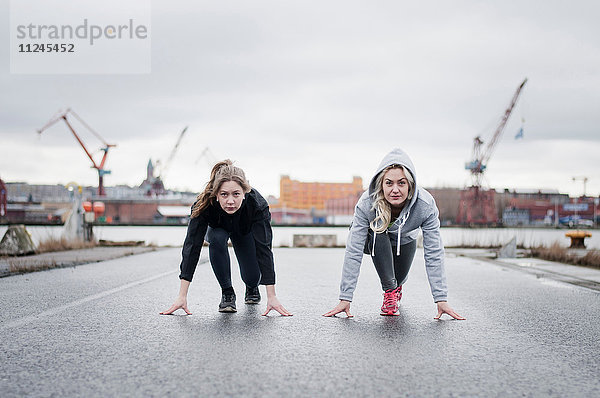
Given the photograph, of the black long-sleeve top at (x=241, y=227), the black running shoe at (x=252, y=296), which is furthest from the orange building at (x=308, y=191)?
the black long-sleeve top at (x=241, y=227)

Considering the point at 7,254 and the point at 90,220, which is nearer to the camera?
the point at 7,254

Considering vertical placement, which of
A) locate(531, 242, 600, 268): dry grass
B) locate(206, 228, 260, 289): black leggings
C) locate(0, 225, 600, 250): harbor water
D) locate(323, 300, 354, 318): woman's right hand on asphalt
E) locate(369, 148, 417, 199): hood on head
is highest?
locate(369, 148, 417, 199): hood on head

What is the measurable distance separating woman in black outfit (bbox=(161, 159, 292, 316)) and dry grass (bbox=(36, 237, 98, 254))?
10.0 metres

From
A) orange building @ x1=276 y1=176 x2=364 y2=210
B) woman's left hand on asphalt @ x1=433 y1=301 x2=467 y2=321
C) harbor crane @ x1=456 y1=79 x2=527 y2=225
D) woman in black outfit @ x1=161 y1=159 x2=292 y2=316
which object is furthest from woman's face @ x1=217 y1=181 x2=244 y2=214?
orange building @ x1=276 y1=176 x2=364 y2=210

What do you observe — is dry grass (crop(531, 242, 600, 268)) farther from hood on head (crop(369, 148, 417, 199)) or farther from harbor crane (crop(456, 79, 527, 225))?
harbor crane (crop(456, 79, 527, 225))

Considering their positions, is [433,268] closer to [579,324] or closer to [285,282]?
[579,324]

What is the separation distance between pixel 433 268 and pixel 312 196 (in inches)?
6507

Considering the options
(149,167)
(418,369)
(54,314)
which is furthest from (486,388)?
(149,167)

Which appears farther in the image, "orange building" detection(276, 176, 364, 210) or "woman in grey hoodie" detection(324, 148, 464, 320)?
"orange building" detection(276, 176, 364, 210)

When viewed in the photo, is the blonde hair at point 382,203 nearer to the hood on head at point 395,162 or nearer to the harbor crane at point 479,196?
the hood on head at point 395,162

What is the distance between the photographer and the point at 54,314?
5.23m

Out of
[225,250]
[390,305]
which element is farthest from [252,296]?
[390,305]

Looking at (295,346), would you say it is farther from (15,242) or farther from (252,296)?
(15,242)

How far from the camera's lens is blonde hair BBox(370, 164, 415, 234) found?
16.7 feet
